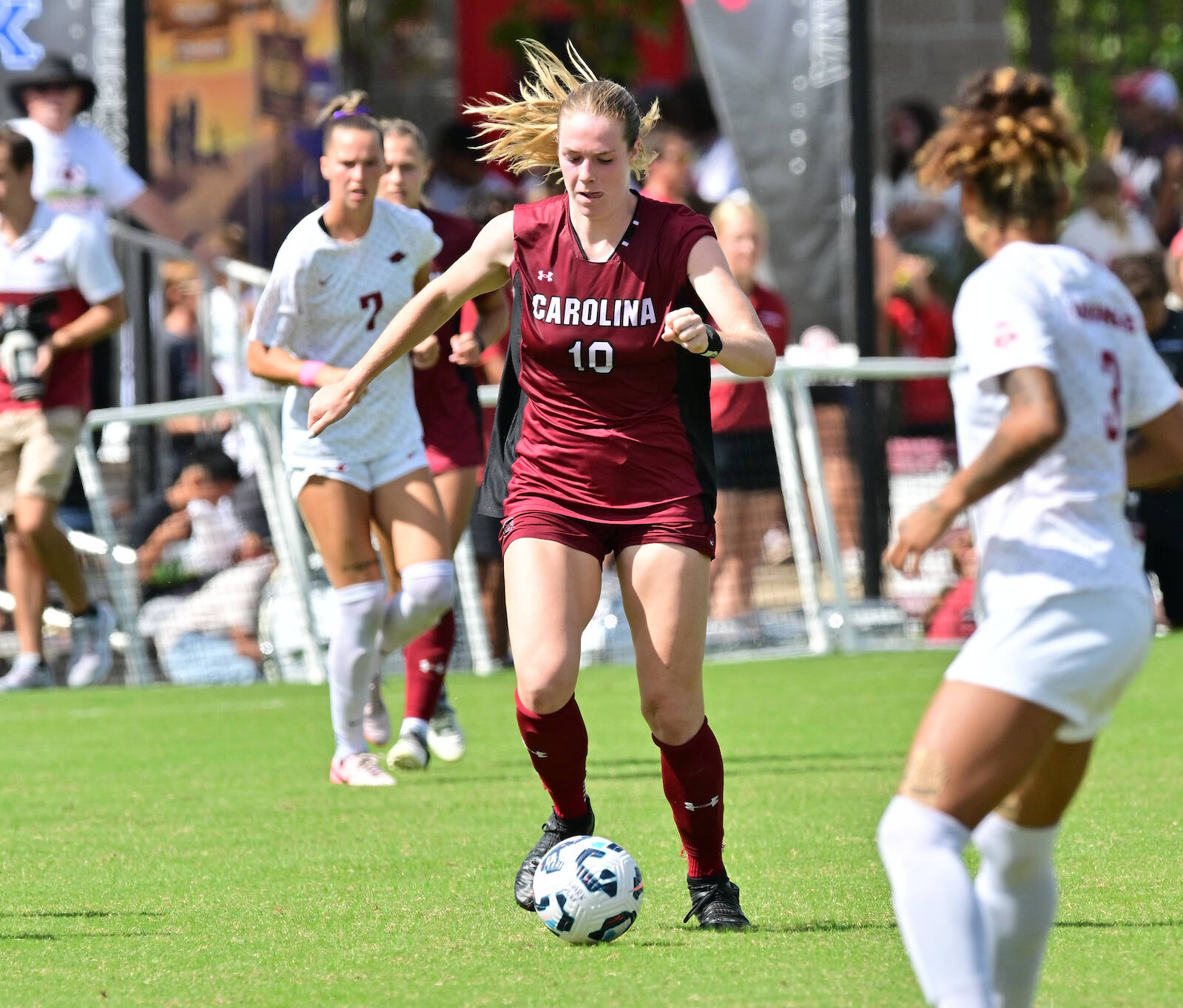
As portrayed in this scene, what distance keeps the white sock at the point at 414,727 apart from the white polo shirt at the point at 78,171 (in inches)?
226

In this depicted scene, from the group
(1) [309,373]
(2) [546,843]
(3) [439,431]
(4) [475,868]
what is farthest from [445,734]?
(2) [546,843]

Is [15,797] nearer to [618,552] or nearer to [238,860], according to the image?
[238,860]

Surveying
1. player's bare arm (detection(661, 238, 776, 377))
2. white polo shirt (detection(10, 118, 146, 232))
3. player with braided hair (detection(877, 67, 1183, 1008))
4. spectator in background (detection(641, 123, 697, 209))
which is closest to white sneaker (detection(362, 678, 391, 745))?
spectator in background (detection(641, 123, 697, 209))

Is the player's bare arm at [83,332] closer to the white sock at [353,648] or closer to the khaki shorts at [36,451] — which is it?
the khaki shorts at [36,451]

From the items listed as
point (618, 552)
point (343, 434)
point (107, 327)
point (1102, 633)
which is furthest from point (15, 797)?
point (1102, 633)

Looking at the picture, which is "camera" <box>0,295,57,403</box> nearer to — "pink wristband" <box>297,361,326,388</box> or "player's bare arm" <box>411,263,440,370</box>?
"player's bare arm" <box>411,263,440,370</box>

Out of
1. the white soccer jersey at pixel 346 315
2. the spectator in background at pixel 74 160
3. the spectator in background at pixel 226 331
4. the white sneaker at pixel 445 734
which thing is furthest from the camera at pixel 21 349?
the white soccer jersey at pixel 346 315

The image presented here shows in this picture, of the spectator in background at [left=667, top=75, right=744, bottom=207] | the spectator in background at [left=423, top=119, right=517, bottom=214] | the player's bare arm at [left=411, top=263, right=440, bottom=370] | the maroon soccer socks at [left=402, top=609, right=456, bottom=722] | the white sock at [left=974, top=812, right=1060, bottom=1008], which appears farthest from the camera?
the spectator in background at [left=423, top=119, right=517, bottom=214]

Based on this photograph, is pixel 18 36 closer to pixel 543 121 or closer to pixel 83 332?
pixel 83 332

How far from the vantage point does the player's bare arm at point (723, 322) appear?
15.5ft

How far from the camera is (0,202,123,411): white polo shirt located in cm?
1158

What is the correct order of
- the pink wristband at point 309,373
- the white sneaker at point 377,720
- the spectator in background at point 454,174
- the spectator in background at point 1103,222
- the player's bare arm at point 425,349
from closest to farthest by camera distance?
1. the pink wristband at point 309,373
2. the player's bare arm at point 425,349
3. the white sneaker at point 377,720
4. the spectator in background at point 1103,222
5. the spectator in background at point 454,174

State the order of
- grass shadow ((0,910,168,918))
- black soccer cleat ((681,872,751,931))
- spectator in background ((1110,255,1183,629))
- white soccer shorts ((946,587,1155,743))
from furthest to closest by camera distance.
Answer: spectator in background ((1110,255,1183,629)), grass shadow ((0,910,168,918)), black soccer cleat ((681,872,751,931)), white soccer shorts ((946,587,1155,743))

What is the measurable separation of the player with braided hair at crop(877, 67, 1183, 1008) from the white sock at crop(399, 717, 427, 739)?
15.0 ft
